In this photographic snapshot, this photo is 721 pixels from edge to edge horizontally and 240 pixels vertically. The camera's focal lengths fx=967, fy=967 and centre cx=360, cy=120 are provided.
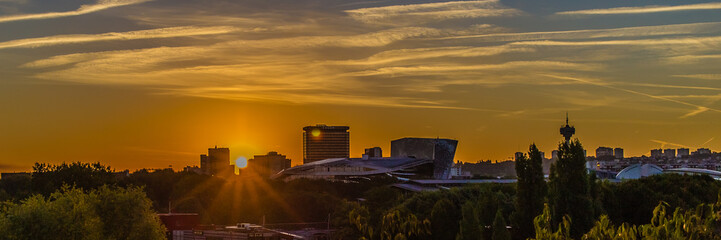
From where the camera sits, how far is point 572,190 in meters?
62.8

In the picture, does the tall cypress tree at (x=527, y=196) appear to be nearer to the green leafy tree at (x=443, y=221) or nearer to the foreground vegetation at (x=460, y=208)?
the foreground vegetation at (x=460, y=208)

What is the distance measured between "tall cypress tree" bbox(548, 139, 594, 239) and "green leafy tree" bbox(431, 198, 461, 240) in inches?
527

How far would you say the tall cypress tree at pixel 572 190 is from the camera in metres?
61.6

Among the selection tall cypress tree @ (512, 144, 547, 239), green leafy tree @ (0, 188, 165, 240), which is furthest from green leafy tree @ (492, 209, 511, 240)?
green leafy tree @ (0, 188, 165, 240)

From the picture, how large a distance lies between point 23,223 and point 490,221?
3330 cm

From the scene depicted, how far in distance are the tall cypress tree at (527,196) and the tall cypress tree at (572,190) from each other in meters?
2.41

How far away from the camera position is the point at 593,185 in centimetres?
6838

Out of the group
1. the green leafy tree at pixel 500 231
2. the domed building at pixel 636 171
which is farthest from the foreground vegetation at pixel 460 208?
the domed building at pixel 636 171

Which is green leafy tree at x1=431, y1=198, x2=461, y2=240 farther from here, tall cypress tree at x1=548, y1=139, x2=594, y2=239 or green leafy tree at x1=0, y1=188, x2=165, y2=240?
green leafy tree at x1=0, y1=188, x2=165, y2=240

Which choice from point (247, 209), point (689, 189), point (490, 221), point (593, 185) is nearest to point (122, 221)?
point (490, 221)

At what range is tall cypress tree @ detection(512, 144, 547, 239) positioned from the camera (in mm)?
66625

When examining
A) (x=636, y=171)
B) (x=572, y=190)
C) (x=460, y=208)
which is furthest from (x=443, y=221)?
(x=636, y=171)

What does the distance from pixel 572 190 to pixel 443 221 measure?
16.8 m

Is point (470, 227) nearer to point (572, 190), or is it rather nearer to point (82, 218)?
point (572, 190)
